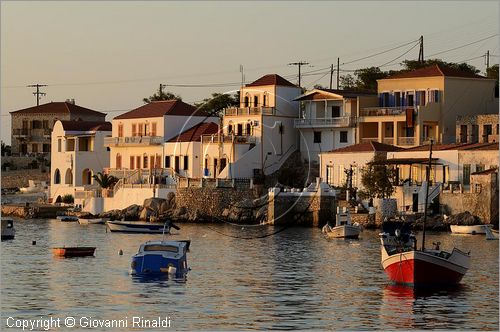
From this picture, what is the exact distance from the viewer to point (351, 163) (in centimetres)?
9881

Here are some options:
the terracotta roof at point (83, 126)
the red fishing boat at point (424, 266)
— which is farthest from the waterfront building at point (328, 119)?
the red fishing boat at point (424, 266)

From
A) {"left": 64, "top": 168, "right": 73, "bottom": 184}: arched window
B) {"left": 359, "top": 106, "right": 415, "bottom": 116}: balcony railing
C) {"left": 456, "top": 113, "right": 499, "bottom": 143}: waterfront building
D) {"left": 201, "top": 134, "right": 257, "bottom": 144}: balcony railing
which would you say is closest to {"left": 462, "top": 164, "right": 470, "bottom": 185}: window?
{"left": 456, "top": 113, "right": 499, "bottom": 143}: waterfront building

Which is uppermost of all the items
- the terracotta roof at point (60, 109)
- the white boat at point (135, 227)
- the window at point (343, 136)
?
the terracotta roof at point (60, 109)

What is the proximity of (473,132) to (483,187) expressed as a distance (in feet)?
36.1

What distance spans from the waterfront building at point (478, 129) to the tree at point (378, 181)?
7.69 meters

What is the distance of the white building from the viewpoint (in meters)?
121

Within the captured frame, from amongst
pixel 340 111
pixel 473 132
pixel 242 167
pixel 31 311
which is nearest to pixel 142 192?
pixel 242 167

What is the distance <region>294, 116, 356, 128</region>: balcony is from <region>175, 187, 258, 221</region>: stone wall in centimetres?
895

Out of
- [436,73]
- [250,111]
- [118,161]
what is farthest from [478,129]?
[118,161]

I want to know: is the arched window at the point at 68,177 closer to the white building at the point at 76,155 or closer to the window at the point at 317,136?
the white building at the point at 76,155

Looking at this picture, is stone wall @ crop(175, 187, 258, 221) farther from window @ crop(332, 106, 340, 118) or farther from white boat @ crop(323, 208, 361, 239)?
white boat @ crop(323, 208, 361, 239)

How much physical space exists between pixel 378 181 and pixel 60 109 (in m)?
58.8

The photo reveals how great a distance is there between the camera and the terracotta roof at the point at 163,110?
113 meters

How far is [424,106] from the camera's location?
102 m
